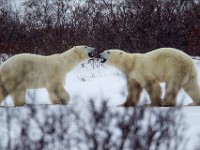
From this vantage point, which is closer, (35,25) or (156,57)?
(156,57)

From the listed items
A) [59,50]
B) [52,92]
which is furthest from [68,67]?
[59,50]

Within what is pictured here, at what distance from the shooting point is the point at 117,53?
6504 mm

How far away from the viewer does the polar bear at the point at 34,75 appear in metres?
6.01

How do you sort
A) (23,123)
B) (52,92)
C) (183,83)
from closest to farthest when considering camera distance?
(23,123), (183,83), (52,92)

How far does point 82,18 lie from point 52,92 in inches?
330

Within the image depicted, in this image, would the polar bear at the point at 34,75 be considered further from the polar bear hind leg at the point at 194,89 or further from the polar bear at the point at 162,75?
the polar bear hind leg at the point at 194,89

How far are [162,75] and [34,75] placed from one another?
1444 millimetres

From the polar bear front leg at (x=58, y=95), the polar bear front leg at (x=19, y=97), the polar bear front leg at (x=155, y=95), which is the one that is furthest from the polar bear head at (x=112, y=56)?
the polar bear front leg at (x=19, y=97)

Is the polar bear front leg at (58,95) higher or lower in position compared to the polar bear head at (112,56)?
lower

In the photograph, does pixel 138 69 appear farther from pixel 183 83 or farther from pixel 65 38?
pixel 65 38

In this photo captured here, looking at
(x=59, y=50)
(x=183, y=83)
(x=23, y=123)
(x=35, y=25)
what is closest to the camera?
(x=23, y=123)

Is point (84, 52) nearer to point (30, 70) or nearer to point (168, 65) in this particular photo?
point (30, 70)

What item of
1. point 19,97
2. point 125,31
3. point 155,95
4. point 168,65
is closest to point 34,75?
point 19,97

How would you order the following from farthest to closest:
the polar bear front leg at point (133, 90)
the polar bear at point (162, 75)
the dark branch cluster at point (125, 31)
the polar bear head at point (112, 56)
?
the dark branch cluster at point (125, 31), the polar bear head at point (112, 56), the polar bear front leg at point (133, 90), the polar bear at point (162, 75)
